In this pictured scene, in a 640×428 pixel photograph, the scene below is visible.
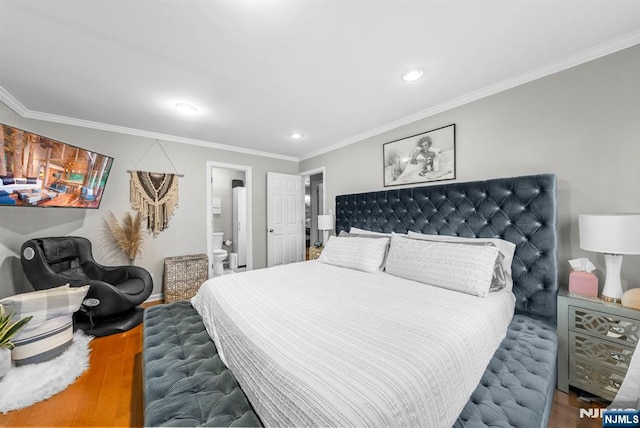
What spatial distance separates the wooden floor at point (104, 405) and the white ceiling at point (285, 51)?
8.12 ft

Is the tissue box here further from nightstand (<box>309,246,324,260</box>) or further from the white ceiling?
nightstand (<box>309,246,324,260</box>)

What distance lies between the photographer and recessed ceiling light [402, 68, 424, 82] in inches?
79.0

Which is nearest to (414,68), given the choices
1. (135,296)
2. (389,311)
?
(389,311)

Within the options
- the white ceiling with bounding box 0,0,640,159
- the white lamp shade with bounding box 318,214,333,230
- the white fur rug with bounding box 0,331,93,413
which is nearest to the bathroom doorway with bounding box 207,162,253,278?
the white lamp shade with bounding box 318,214,333,230

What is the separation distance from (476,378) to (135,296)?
10.6 feet

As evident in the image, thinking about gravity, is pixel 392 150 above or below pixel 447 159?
above

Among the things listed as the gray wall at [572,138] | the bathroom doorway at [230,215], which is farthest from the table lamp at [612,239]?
the bathroom doorway at [230,215]

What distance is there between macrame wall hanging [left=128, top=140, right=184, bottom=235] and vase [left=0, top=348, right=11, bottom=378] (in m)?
2.02

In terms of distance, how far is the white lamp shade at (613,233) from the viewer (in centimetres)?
138

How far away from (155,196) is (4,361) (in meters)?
2.32

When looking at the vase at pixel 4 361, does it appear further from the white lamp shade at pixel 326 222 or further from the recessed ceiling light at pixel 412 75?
the recessed ceiling light at pixel 412 75

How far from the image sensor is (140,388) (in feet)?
5.71

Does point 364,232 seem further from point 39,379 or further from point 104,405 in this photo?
point 39,379

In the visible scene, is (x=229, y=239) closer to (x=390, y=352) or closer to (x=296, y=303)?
(x=296, y=303)
